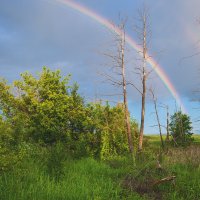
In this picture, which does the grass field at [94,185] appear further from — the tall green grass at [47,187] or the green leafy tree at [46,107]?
the green leafy tree at [46,107]

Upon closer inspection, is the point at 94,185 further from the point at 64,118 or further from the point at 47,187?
the point at 64,118

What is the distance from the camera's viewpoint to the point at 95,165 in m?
17.6

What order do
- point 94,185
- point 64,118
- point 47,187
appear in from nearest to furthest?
A: point 47,187, point 94,185, point 64,118

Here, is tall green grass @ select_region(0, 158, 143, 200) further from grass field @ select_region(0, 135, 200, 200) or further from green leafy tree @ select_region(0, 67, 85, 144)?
green leafy tree @ select_region(0, 67, 85, 144)

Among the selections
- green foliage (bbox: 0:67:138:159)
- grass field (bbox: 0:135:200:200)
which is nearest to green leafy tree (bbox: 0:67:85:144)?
green foliage (bbox: 0:67:138:159)

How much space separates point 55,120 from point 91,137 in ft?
21.6

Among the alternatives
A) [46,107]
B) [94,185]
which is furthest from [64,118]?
[94,185]

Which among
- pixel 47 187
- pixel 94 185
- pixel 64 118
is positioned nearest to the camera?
pixel 47 187

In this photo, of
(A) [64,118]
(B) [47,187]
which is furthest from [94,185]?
(A) [64,118]

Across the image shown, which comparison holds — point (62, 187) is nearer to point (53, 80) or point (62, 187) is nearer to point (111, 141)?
point (111, 141)

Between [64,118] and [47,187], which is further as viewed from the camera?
[64,118]

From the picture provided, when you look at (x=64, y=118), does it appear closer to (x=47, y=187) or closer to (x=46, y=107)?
(x=46, y=107)

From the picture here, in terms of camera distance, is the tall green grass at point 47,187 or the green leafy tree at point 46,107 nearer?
the tall green grass at point 47,187

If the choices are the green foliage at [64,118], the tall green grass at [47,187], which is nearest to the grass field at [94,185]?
the tall green grass at [47,187]
